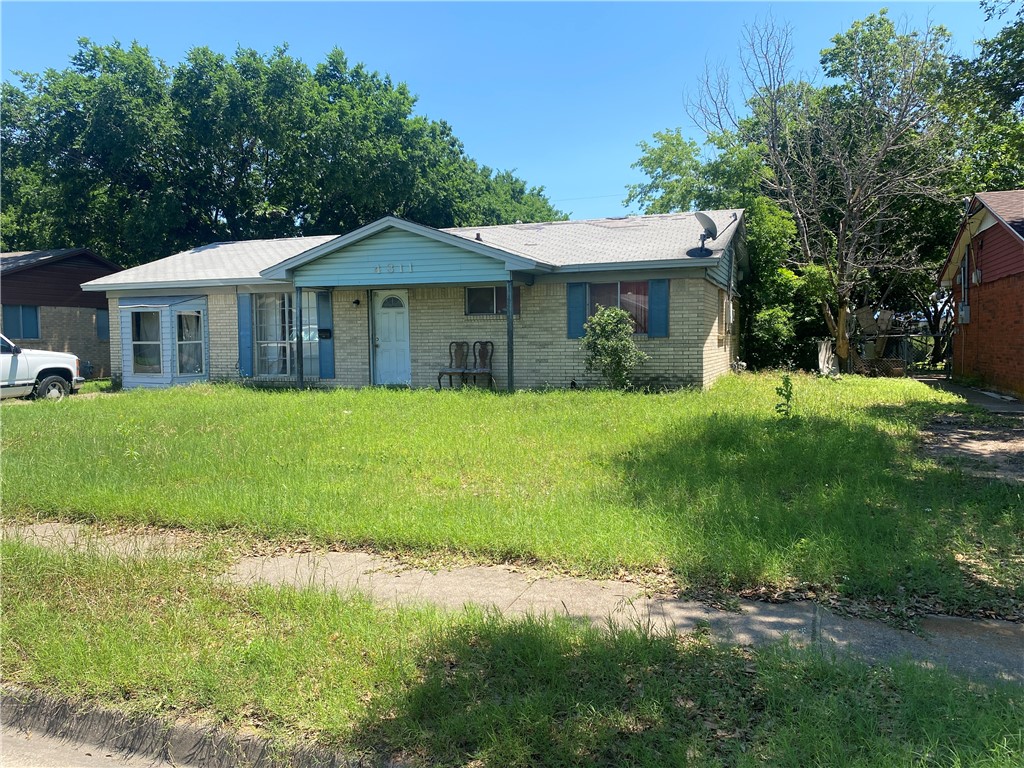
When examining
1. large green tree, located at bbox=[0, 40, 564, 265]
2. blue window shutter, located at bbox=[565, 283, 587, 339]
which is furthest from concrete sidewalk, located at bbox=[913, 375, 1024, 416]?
large green tree, located at bbox=[0, 40, 564, 265]

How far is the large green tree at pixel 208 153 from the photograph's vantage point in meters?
26.5

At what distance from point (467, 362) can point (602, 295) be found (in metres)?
3.55

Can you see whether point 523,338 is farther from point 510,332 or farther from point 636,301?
point 636,301

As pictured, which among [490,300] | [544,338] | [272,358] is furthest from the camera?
[272,358]

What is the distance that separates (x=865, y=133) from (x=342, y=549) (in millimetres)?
20659

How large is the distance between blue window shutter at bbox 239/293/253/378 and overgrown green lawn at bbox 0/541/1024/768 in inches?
554

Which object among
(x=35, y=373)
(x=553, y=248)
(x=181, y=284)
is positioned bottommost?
(x=35, y=373)

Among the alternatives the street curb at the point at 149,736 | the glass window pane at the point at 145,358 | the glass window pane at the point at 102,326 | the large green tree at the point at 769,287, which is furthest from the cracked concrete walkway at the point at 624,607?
the glass window pane at the point at 102,326

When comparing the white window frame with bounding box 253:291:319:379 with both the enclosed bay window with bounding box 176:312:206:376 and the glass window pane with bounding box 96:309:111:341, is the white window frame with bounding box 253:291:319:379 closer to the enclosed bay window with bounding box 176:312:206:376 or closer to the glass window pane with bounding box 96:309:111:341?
the enclosed bay window with bounding box 176:312:206:376

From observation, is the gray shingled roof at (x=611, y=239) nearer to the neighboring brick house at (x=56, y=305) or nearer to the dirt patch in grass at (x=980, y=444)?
the dirt patch in grass at (x=980, y=444)

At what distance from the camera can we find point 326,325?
17.3 m

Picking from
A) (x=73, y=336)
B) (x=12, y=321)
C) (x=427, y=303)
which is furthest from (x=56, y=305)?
(x=427, y=303)

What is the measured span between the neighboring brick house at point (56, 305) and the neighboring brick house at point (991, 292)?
26978 mm

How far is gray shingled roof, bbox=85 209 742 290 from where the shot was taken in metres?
14.9
